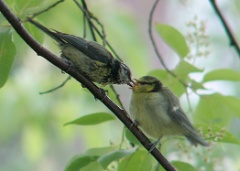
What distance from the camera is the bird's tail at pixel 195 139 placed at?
2.22 m

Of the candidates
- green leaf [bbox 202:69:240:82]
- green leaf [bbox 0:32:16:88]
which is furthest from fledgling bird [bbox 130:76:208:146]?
green leaf [bbox 0:32:16:88]

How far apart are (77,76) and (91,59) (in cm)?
36

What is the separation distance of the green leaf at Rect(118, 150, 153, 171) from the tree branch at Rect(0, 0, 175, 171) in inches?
→ 1.6

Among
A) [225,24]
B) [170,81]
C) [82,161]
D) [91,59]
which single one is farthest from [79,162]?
[225,24]

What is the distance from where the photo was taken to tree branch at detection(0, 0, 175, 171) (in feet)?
5.68

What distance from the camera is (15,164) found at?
6.18 meters

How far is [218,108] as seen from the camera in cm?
239

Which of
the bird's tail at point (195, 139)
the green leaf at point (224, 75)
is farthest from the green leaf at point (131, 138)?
the green leaf at point (224, 75)

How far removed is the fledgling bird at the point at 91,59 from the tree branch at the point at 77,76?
0.88 ft

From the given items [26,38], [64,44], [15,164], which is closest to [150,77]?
[64,44]

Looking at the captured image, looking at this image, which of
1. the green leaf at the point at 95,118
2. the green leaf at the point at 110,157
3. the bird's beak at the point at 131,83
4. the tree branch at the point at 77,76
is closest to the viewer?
the tree branch at the point at 77,76

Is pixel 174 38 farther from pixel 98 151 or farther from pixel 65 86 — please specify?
pixel 65 86

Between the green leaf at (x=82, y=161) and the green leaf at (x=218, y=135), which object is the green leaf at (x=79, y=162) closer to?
the green leaf at (x=82, y=161)

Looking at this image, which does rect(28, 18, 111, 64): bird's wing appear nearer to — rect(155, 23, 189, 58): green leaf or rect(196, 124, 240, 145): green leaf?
rect(155, 23, 189, 58): green leaf
